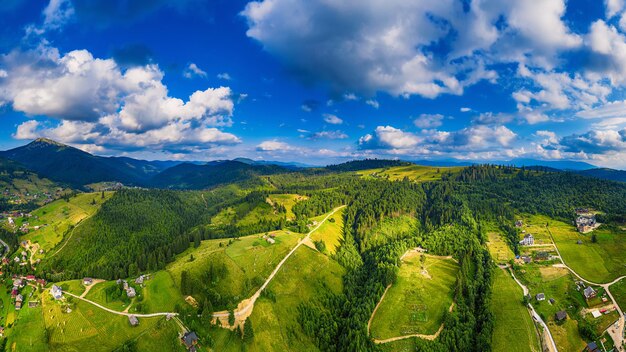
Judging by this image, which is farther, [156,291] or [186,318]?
[156,291]

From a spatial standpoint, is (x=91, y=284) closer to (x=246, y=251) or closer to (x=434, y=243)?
(x=246, y=251)

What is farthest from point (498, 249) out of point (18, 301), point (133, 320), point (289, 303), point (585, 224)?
point (18, 301)

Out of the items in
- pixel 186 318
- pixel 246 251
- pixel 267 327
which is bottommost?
pixel 267 327

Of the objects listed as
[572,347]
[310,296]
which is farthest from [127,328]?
[572,347]

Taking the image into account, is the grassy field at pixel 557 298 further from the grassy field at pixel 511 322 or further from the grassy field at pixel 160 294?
the grassy field at pixel 160 294

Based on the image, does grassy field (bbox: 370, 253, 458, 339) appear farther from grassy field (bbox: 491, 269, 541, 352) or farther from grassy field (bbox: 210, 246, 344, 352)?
grassy field (bbox: 210, 246, 344, 352)

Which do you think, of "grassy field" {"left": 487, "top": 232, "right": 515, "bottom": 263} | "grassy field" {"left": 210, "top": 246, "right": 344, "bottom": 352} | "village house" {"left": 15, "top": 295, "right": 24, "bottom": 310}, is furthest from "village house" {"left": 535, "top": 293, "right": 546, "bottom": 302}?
"village house" {"left": 15, "top": 295, "right": 24, "bottom": 310}
